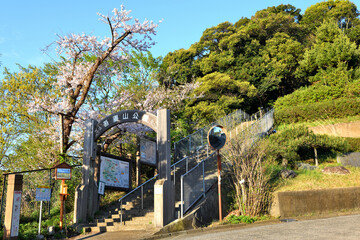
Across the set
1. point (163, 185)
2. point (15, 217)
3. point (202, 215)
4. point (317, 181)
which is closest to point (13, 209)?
point (15, 217)

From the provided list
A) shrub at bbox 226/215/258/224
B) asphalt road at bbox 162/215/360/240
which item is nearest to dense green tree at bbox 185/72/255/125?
shrub at bbox 226/215/258/224

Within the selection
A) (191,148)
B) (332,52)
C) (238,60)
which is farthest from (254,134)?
(238,60)

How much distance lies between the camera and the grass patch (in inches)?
440

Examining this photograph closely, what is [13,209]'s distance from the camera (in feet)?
27.3

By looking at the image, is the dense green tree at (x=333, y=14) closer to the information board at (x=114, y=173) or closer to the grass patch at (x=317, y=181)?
the grass patch at (x=317, y=181)

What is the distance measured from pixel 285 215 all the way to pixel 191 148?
720cm

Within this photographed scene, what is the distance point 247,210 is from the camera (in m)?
10.3

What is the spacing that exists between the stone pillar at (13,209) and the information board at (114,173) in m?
3.44

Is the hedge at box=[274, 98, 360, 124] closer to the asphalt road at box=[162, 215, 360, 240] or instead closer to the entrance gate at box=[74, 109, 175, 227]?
the asphalt road at box=[162, 215, 360, 240]

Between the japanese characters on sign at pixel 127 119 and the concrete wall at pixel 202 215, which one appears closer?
the concrete wall at pixel 202 215

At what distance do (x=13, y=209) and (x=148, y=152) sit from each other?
6611 millimetres

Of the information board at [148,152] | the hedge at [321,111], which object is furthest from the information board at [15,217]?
the hedge at [321,111]

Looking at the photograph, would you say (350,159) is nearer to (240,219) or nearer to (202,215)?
(240,219)

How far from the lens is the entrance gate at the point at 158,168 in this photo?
9312mm
